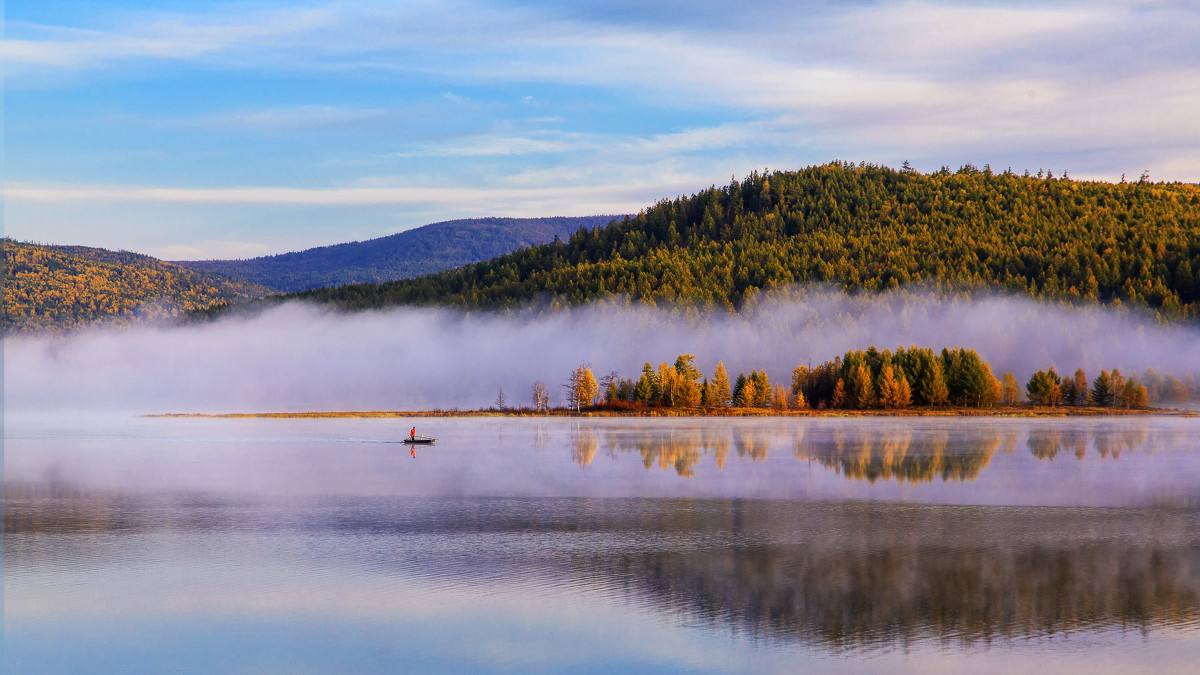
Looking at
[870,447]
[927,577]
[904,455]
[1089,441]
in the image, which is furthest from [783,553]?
[1089,441]

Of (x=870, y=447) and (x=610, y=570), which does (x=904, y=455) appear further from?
(x=610, y=570)

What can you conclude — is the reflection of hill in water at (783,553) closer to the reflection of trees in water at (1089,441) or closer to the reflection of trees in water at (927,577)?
the reflection of trees in water at (927,577)

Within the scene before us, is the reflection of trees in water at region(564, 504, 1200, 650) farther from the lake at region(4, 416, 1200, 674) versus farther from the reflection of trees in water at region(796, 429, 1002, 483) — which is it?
the reflection of trees in water at region(796, 429, 1002, 483)

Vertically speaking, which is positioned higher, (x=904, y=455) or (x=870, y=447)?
(x=904, y=455)

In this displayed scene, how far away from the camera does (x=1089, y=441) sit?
115 m

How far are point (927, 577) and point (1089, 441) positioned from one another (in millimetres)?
81619

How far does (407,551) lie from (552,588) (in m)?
8.98

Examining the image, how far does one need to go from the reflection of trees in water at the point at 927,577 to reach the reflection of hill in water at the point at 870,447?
21276 millimetres

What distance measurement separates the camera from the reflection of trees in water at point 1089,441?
9767 centimetres

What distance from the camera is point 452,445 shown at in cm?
11662

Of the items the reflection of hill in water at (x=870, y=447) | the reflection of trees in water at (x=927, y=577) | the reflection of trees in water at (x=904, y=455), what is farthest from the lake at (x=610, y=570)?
the reflection of hill in water at (x=870, y=447)

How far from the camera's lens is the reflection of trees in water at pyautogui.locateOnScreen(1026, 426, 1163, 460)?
320ft

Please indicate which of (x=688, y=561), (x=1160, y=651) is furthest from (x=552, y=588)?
(x=1160, y=651)

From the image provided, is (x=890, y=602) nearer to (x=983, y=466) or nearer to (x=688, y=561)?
(x=688, y=561)
